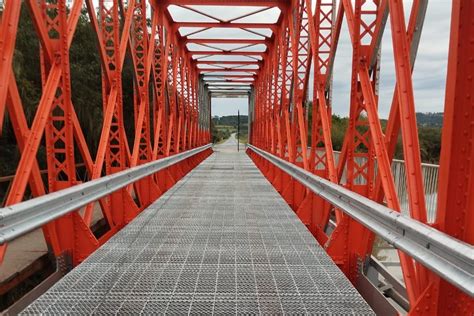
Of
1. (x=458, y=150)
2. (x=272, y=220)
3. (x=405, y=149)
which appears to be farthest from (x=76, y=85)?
(x=458, y=150)

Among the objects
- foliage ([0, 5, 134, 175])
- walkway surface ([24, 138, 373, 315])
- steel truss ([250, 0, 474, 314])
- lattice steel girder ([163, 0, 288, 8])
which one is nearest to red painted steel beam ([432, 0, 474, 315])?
steel truss ([250, 0, 474, 314])

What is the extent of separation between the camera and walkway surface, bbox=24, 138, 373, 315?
315 cm

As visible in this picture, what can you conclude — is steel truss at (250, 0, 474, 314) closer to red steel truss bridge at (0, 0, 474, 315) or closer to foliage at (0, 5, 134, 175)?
red steel truss bridge at (0, 0, 474, 315)

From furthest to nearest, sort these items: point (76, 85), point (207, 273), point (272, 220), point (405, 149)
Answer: point (76, 85) → point (272, 220) → point (207, 273) → point (405, 149)

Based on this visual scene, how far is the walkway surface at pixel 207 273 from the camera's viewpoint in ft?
10.3

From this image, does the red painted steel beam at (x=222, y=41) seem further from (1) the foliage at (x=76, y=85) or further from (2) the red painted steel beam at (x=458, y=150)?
(2) the red painted steel beam at (x=458, y=150)

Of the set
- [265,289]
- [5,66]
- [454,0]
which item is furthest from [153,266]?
[454,0]

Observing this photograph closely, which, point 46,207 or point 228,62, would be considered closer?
point 46,207

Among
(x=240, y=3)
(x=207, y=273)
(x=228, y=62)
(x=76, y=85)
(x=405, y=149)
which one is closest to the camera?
(x=405, y=149)

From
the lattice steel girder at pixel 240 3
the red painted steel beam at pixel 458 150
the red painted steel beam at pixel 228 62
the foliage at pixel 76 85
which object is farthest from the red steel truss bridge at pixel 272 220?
the red painted steel beam at pixel 228 62

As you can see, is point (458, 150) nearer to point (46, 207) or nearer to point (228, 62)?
point (46, 207)

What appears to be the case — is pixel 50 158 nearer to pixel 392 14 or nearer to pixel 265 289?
pixel 265 289

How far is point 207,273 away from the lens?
12.7 feet

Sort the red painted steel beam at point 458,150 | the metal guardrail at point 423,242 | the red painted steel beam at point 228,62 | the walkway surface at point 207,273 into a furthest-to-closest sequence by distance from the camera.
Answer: the red painted steel beam at point 228,62, the walkway surface at point 207,273, the red painted steel beam at point 458,150, the metal guardrail at point 423,242
